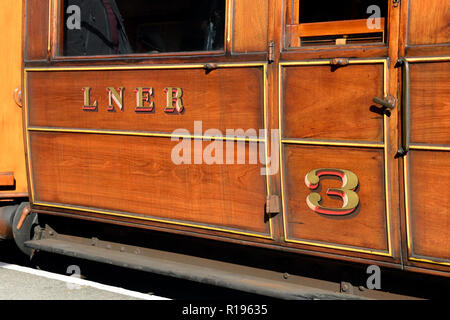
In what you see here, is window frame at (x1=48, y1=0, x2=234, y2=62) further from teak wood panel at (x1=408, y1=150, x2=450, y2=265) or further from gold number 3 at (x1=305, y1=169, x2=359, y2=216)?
teak wood panel at (x1=408, y1=150, x2=450, y2=265)

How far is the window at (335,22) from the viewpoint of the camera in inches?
134

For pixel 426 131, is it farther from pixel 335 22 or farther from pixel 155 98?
pixel 155 98

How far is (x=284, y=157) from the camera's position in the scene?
3.60 m

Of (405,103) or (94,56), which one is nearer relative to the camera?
(405,103)

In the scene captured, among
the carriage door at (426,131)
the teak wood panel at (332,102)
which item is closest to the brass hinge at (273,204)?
the teak wood panel at (332,102)

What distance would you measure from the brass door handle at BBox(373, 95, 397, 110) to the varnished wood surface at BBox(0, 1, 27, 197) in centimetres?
301

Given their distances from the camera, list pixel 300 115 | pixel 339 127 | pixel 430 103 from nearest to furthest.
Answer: pixel 430 103
pixel 339 127
pixel 300 115

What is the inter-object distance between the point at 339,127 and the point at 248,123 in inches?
23.0

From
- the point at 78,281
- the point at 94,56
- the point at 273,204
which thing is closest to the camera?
the point at 273,204

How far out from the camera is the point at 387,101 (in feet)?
10.4

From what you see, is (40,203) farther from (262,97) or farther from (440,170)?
(440,170)

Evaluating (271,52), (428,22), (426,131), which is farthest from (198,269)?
(428,22)

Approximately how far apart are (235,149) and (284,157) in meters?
0.33
